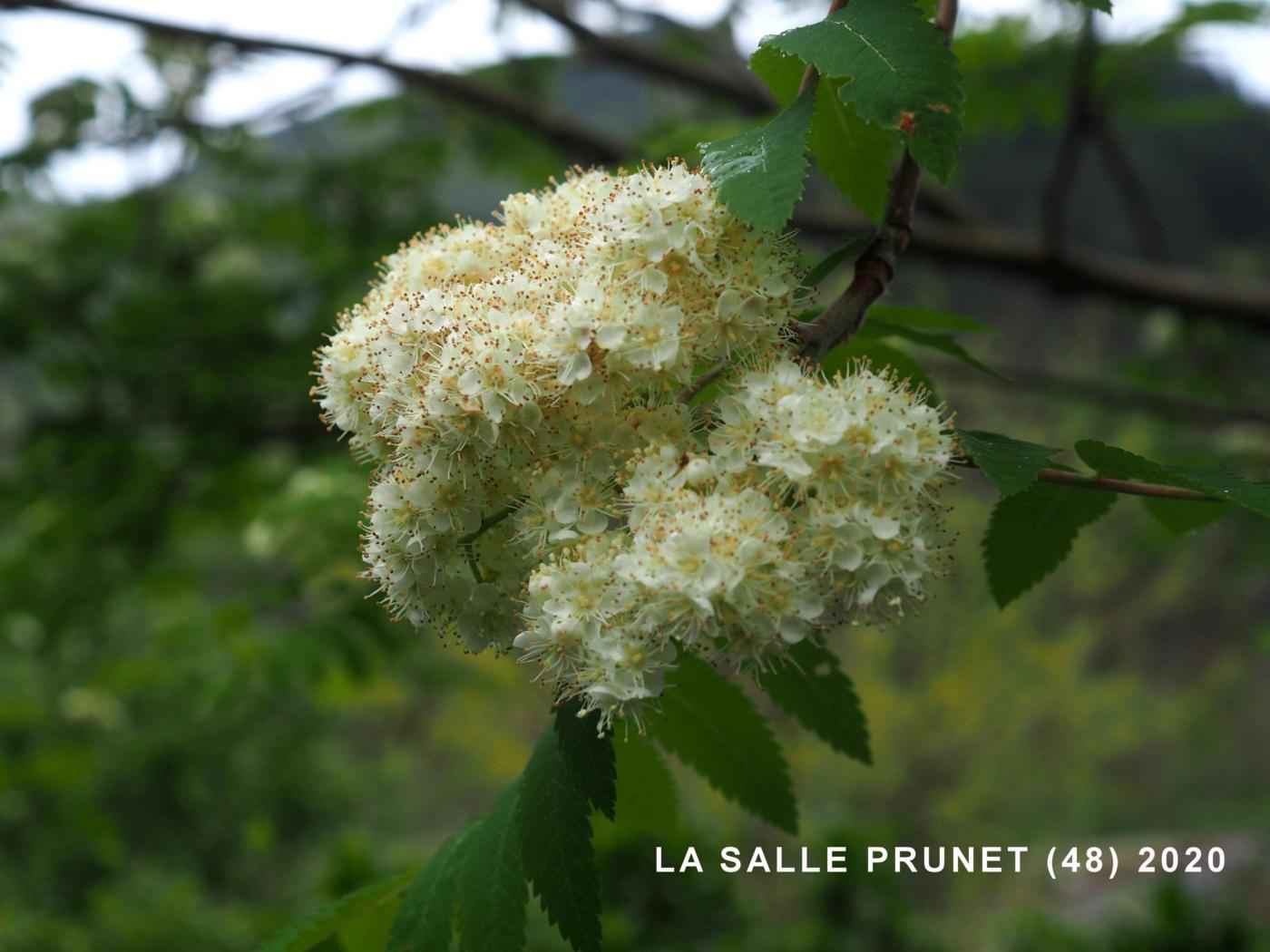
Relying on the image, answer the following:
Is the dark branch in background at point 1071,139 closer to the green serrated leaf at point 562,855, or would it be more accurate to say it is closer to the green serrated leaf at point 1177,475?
the green serrated leaf at point 1177,475

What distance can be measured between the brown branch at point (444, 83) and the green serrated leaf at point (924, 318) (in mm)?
2510

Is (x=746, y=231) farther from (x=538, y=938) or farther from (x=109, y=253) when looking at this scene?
(x=538, y=938)

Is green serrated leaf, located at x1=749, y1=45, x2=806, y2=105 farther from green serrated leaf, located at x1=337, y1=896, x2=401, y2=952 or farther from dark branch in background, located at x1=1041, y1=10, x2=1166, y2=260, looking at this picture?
dark branch in background, located at x1=1041, y1=10, x2=1166, y2=260

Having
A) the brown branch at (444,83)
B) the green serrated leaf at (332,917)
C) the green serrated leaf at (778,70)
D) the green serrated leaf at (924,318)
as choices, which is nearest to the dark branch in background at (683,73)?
the brown branch at (444,83)

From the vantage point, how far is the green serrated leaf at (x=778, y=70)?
1432 mm

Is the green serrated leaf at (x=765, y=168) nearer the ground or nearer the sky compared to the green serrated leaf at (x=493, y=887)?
nearer the sky

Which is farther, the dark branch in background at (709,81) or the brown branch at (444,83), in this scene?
the dark branch in background at (709,81)

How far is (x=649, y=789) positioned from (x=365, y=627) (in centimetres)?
161

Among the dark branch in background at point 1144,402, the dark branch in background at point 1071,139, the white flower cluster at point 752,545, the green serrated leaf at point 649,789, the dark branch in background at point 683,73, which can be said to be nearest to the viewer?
the white flower cluster at point 752,545

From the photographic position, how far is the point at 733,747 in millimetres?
1703

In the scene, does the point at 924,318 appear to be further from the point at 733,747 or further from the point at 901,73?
the point at 733,747

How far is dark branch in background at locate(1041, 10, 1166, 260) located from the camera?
331 cm

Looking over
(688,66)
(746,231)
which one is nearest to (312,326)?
(688,66)

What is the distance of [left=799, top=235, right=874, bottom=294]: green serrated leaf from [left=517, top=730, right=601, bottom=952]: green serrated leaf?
70 cm
